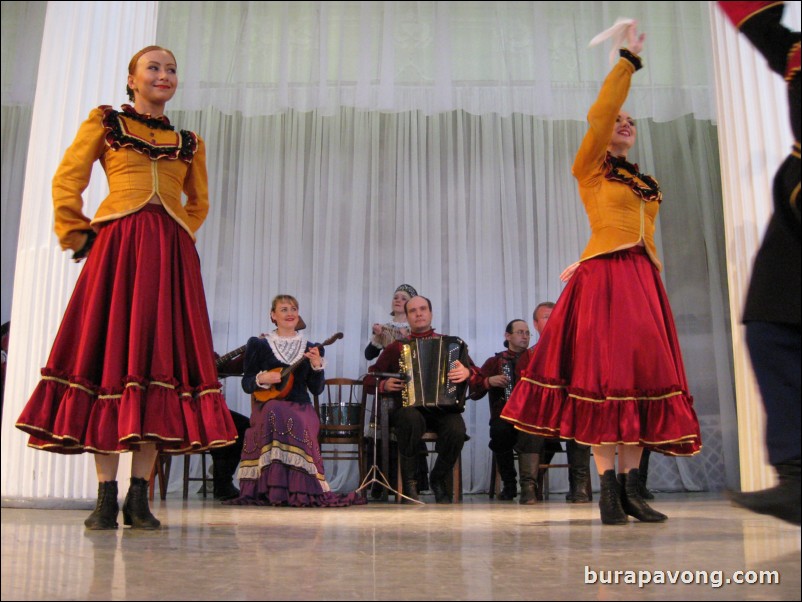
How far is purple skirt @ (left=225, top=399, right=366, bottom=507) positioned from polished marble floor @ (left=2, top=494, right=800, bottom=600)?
1.60m

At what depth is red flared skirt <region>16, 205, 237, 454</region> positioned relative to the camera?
2.30 meters

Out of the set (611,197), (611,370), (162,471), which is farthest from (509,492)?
(611,197)

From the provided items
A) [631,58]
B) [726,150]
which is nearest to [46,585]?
[631,58]

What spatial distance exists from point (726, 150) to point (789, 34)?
6.54 ft

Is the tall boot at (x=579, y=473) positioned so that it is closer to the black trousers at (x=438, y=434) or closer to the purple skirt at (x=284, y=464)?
the black trousers at (x=438, y=434)

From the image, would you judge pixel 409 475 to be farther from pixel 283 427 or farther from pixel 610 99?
pixel 610 99

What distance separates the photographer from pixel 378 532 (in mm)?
2449

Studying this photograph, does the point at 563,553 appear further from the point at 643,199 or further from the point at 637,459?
the point at 643,199

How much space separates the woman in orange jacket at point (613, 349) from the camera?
2668 mm

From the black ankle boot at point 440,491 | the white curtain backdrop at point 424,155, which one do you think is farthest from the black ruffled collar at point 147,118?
the white curtain backdrop at point 424,155

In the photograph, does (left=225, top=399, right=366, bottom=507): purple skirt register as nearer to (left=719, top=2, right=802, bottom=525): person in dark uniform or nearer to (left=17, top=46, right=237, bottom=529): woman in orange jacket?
(left=17, top=46, right=237, bottom=529): woman in orange jacket

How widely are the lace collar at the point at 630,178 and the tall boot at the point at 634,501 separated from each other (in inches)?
37.6

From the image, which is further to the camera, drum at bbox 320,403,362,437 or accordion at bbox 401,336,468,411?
drum at bbox 320,403,362,437

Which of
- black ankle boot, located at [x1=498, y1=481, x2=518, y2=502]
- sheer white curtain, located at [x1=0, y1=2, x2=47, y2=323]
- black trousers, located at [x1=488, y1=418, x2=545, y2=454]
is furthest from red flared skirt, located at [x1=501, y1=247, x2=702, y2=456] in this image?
sheer white curtain, located at [x1=0, y1=2, x2=47, y2=323]
